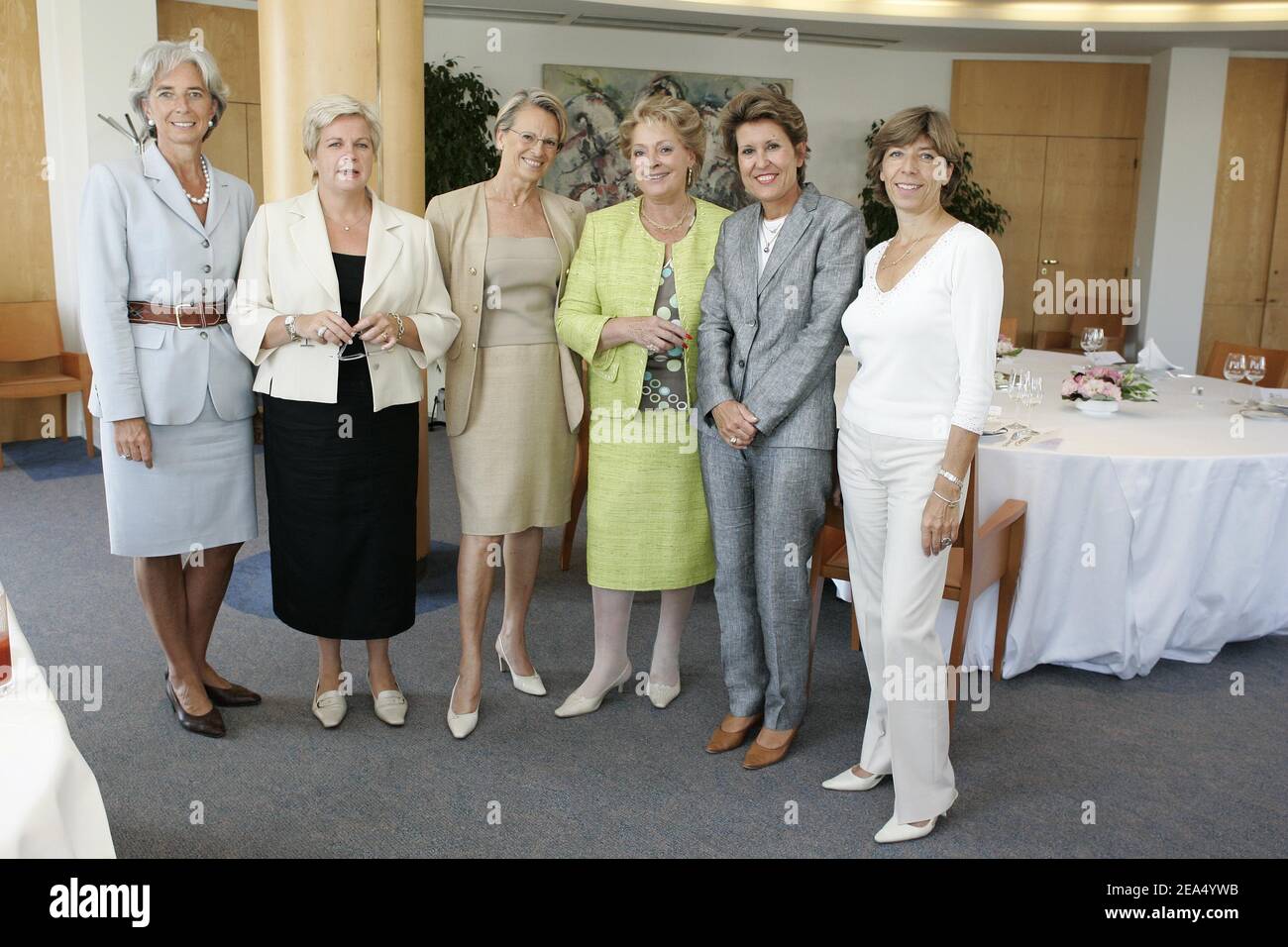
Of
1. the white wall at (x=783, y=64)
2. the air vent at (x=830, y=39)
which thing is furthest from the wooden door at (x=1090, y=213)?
the air vent at (x=830, y=39)

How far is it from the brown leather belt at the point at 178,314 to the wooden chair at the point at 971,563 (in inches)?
73.6

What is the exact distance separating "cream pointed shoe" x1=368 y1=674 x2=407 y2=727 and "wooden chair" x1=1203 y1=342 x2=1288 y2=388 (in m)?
4.29

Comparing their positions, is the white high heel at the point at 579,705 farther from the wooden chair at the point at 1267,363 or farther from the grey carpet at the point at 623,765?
the wooden chair at the point at 1267,363

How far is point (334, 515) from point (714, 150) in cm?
699

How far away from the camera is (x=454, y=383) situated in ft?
11.6

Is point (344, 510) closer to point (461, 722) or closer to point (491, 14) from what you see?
point (461, 722)

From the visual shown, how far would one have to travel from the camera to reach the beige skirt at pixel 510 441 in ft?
11.6

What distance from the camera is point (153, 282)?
3.26m

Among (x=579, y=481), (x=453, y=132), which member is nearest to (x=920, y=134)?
→ (x=579, y=481)

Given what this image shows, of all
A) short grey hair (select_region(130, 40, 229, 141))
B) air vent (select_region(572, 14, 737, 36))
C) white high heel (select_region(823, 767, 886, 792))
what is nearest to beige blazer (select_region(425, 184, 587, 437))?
short grey hair (select_region(130, 40, 229, 141))

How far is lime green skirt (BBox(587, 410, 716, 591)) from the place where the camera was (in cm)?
347

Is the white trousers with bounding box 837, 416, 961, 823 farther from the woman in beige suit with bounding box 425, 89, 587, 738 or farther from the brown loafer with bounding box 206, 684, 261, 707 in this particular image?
the brown loafer with bounding box 206, 684, 261, 707

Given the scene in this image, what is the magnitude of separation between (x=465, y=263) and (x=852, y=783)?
1.89m

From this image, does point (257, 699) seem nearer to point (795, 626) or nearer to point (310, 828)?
point (310, 828)
